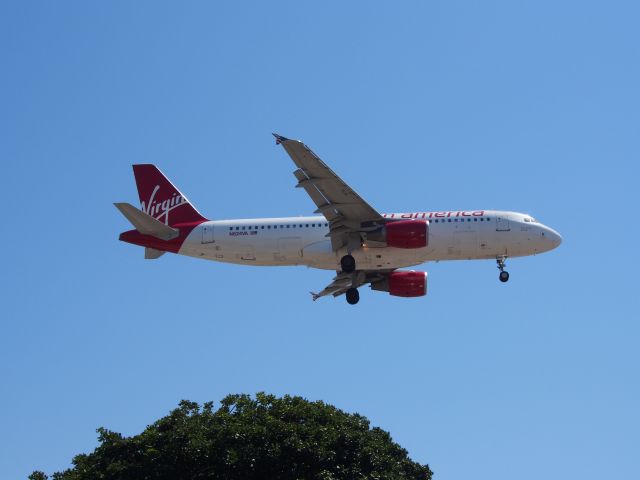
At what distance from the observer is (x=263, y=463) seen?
48562 mm

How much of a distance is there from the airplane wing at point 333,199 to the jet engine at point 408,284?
691 cm

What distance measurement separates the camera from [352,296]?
60.4m

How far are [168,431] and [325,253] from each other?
13051 mm

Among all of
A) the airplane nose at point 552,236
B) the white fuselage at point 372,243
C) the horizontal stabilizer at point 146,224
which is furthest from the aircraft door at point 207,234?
the airplane nose at point 552,236

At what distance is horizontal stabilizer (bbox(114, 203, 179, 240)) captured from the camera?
55.5 m

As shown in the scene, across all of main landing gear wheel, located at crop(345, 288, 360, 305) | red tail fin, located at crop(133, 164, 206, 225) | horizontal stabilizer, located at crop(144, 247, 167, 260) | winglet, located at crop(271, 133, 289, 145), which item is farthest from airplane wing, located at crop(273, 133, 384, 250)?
horizontal stabilizer, located at crop(144, 247, 167, 260)

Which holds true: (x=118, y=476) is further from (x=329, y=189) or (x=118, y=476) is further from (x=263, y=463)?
(x=329, y=189)

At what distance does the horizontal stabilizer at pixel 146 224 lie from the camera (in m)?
55.5

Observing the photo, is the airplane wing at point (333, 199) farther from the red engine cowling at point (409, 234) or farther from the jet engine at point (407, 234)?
the red engine cowling at point (409, 234)

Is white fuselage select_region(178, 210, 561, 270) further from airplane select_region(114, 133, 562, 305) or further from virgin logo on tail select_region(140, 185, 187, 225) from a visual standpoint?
virgin logo on tail select_region(140, 185, 187, 225)

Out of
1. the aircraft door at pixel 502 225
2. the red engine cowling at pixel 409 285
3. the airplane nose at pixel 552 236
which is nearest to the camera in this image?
the aircraft door at pixel 502 225

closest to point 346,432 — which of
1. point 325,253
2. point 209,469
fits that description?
point 209,469

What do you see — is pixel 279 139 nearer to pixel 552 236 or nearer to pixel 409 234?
pixel 409 234

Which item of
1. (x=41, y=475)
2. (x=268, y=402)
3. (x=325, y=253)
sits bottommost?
(x=41, y=475)
